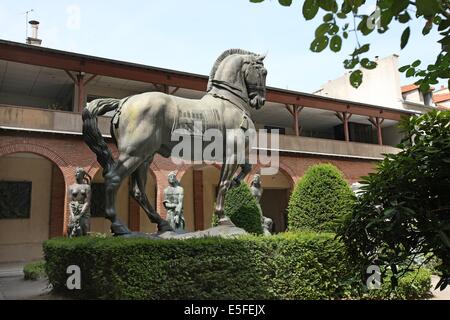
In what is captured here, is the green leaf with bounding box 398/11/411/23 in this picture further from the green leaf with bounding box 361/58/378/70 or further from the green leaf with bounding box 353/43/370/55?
the green leaf with bounding box 361/58/378/70

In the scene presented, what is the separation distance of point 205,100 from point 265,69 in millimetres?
1111

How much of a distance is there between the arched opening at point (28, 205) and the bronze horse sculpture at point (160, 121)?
41.1 ft

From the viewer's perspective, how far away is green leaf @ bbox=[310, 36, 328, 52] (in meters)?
2.47

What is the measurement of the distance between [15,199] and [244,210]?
12267 mm

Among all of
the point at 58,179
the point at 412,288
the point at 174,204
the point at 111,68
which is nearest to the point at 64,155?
the point at 58,179

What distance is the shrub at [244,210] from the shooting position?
882 centimetres

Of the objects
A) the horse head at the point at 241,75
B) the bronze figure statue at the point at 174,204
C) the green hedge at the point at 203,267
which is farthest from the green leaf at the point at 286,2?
the bronze figure statue at the point at 174,204

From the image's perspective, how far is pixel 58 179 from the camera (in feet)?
59.3

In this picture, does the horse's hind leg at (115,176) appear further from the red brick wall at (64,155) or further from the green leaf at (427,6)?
the red brick wall at (64,155)
